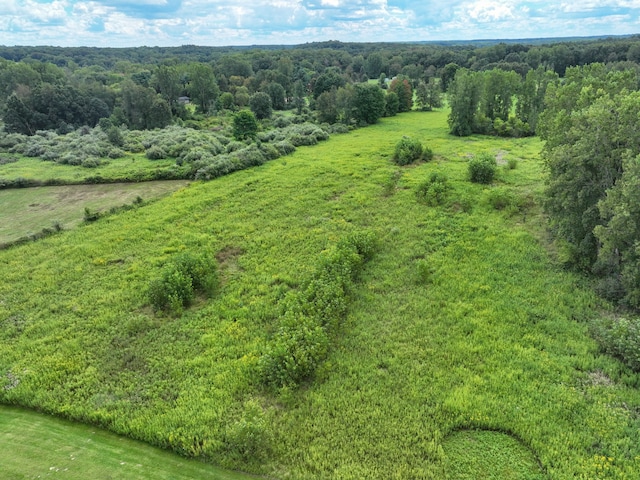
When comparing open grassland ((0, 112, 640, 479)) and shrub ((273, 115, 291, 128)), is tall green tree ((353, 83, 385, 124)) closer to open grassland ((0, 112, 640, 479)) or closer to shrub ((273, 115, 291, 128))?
shrub ((273, 115, 291, 128))

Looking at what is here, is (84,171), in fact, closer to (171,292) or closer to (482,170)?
(171,292)

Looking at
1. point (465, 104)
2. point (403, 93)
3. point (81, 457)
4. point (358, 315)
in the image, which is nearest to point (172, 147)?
point (358, 315)

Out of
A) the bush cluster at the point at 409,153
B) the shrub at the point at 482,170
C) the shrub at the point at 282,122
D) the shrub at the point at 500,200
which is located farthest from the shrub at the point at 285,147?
the shrub at the point at 500,200

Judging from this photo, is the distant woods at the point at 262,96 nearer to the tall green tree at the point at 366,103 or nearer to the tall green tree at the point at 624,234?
the tall green tree at the point at 366,103

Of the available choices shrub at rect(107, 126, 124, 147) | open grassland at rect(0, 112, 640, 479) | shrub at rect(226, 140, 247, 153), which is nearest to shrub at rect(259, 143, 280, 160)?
shrub at rect(226, 140, 247, 153)

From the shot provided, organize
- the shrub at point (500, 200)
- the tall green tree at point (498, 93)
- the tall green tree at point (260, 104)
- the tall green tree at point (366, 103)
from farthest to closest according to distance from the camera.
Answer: the tall green tree at point (260, 104), the tall green tree at point (366, 103), the tall green tree at point (498, 93), the shrub at point (500, 200)
